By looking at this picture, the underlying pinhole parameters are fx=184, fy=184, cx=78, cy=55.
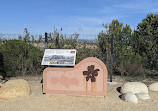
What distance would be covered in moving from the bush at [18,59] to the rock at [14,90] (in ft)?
11.5

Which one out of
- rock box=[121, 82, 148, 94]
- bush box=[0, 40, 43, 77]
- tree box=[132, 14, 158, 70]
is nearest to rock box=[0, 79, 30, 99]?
bush box=[0, 40, 43, 77]

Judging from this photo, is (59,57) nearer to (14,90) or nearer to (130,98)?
(14,90)

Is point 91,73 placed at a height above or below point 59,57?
below

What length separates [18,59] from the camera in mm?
10250

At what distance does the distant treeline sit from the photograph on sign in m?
3.34

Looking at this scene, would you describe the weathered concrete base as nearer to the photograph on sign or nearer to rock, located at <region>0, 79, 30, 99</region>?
the photograph on sign

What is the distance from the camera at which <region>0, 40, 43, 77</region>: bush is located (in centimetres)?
997

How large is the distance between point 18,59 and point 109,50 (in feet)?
16.9

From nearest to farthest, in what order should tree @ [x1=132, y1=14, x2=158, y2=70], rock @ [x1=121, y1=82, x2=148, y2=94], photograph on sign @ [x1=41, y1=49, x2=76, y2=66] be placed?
rock @ [x1=121, y1=82, x2=148, y2=94]
photograph on sign @ [x1=41, y1=49, x2=76, y2=66]
tree @ [x1=132, y1=14, x2=158, y2=70]

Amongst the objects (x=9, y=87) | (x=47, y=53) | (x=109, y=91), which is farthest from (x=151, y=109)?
(x=9, y=87)

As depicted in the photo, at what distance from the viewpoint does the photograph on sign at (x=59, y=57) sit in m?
6.88

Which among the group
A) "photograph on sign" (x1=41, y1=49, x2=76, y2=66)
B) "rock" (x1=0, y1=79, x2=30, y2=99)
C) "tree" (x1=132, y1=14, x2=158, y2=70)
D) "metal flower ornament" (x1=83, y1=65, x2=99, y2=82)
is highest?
"tree" (x1=132, y1=14, x2=158, y2=70)

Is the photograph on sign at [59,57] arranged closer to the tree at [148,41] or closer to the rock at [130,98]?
the rock at [130,98]

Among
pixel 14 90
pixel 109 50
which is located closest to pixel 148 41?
pixel 109 50
